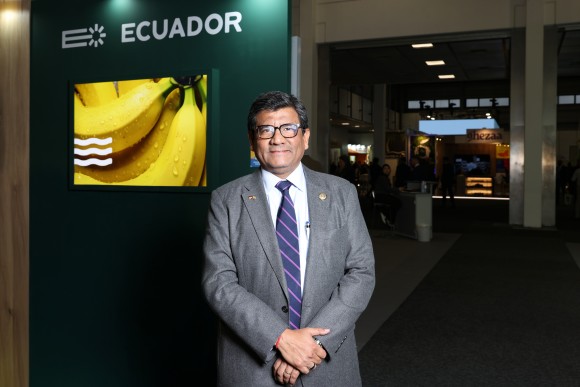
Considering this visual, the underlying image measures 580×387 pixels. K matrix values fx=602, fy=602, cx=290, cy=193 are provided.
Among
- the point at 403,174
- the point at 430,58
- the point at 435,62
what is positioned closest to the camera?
the point at 403,174

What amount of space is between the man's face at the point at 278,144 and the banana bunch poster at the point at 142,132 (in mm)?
1132

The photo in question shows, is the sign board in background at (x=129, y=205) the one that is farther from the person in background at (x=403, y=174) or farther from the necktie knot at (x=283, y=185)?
the person in background at (x=403, y=174)

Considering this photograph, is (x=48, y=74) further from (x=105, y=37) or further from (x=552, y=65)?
(x=552, y=65)

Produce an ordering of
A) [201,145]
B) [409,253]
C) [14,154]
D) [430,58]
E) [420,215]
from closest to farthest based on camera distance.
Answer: [14,154] → [201,145] → [409,253] → [420,215] → [430,58]

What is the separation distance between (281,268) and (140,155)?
1.59 m

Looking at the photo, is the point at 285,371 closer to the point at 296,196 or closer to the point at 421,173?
the point at 296,196

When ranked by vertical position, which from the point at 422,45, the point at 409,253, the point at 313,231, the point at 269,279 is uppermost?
the point at 422,45

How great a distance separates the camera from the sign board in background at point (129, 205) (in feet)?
9.45

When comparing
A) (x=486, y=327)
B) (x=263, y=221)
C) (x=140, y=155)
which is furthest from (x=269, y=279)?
(x=486, y=327)

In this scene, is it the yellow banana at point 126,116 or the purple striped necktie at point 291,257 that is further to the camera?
the yellow banana at point 126,116

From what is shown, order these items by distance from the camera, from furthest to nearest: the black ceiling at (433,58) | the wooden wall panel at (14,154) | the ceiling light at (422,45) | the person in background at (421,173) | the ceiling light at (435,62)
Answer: the ceiling light at (435,62) < the ceiling light at (422,45) < the black ceiling at (433,58) < the person in background at (421,173) < the wooden wall panel at (14,154)

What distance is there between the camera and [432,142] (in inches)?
832

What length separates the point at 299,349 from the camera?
168cm

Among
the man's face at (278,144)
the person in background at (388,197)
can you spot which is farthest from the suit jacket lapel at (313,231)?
the person in background at (388,197)
